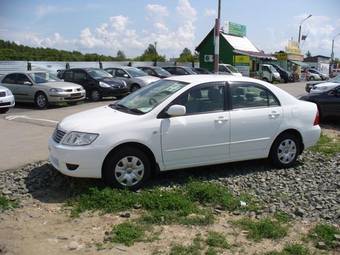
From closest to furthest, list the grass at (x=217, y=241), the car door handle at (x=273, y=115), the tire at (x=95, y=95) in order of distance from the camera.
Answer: the grass at (x=217, y=241) < the car door handle at (x=273, y=115) < the tire at (x=95, y=95)

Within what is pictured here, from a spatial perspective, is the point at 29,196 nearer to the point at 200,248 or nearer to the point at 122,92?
the point at 200,248

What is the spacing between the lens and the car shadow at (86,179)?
6137 mm

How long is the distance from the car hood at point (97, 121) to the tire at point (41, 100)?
12.2 m

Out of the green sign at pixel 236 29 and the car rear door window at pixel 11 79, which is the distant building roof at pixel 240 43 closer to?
the green sign at pixel 236 29

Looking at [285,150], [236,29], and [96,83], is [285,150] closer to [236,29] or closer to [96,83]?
[96,83]

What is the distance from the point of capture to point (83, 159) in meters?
5.91

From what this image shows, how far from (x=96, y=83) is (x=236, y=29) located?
35706 mm

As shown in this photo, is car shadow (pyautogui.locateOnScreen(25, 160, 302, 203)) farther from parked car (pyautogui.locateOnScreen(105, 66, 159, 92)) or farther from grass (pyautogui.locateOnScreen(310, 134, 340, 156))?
parked car (pyautogui.locateOnScreen(105, 66, 159, 92))

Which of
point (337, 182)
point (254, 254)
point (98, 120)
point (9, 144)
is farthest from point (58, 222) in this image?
point (9, 144)

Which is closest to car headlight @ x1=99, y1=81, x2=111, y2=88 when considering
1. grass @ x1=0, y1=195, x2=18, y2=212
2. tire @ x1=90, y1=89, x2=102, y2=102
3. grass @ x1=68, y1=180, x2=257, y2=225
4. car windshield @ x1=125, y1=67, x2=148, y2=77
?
tire @ x1=90, y1=89, x2=102, y2=102

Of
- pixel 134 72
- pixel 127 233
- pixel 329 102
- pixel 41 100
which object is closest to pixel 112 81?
pixel 134 72

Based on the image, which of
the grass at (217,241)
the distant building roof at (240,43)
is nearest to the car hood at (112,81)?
the grass at (217,241)

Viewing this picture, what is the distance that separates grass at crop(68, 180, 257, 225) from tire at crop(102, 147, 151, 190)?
165 millimetres

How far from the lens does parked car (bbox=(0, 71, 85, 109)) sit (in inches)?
720
